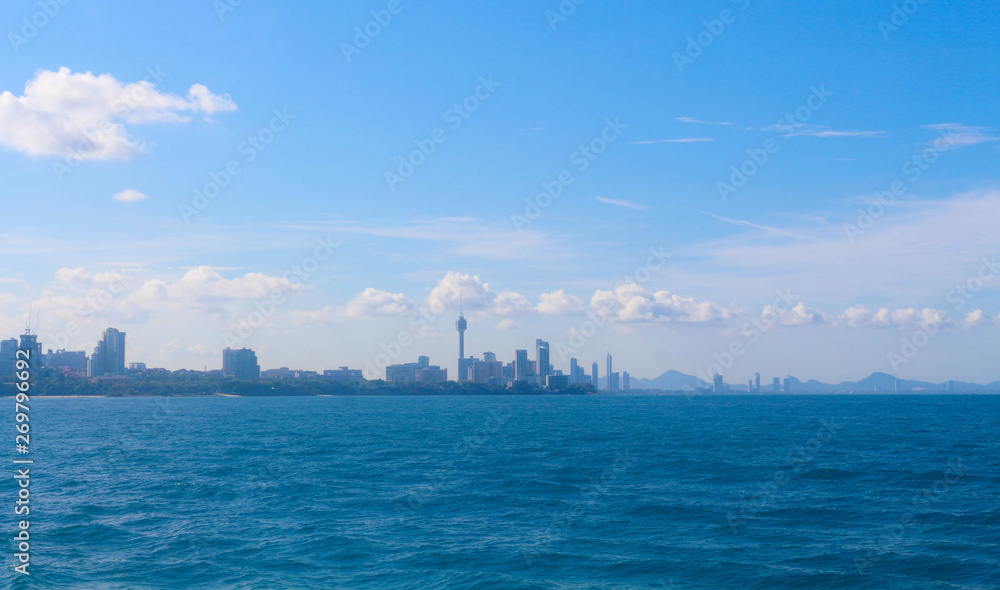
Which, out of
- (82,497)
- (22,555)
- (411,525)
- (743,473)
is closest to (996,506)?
(743,473)

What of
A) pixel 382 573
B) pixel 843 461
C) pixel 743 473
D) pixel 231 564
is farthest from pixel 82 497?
pixel 843 461

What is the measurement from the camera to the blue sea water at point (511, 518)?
→ 3064 cm

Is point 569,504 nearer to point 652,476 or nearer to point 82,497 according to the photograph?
point 652,476

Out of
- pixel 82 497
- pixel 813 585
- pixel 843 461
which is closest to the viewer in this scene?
pixel 813 585

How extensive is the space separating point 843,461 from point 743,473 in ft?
53.0

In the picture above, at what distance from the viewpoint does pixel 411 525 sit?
39.5 m

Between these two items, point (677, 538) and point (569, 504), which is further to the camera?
point (569, 504)

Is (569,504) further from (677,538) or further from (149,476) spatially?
(149,476)

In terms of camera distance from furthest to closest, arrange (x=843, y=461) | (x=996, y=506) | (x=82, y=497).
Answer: (x=843, y=461), (x=82, y=497), (x=996, y=506)

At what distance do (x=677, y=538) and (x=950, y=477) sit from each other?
35933 millimetres

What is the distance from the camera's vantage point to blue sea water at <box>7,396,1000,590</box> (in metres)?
30.6

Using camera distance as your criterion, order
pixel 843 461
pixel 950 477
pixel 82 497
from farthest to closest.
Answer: pixel 843 461 → pixel 950 477 → pixel 82 497

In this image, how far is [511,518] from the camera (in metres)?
41.7

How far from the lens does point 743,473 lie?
60.0 m
